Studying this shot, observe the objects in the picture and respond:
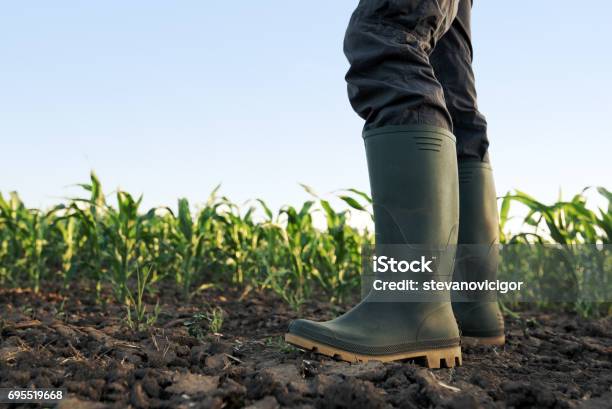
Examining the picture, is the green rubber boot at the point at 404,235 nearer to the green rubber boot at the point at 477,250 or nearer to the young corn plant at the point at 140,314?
the green rubber boot at the point at 477,250

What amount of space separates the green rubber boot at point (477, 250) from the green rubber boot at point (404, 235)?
424mm

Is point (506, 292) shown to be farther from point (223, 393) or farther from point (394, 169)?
point (223, 393)

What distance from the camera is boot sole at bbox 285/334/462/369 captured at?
55.1 inches

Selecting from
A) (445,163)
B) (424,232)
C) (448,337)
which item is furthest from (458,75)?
(448,337)

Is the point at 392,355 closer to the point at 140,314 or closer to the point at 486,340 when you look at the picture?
the point at 486,340

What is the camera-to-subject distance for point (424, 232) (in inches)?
56.9

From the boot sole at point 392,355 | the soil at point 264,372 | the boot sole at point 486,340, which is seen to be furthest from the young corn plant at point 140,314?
the boot sole at point 486,340

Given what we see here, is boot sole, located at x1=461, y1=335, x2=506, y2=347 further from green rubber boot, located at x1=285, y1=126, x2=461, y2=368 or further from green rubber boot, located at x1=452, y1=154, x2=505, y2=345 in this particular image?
green rubber boot, located at x1=285, y1=126, x2=461, y2=368

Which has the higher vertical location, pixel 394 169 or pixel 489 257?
pixel 394 169

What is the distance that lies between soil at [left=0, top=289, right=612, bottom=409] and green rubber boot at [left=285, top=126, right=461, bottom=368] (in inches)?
2.5

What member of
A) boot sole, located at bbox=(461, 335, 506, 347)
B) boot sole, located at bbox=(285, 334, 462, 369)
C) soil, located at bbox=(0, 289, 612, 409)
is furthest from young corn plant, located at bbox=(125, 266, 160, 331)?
boot sole, located at bbox=(461, 335, 506, 347)

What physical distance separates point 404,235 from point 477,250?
22.4 inches

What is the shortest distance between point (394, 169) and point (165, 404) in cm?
75

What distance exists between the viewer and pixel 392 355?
4.71 feet
